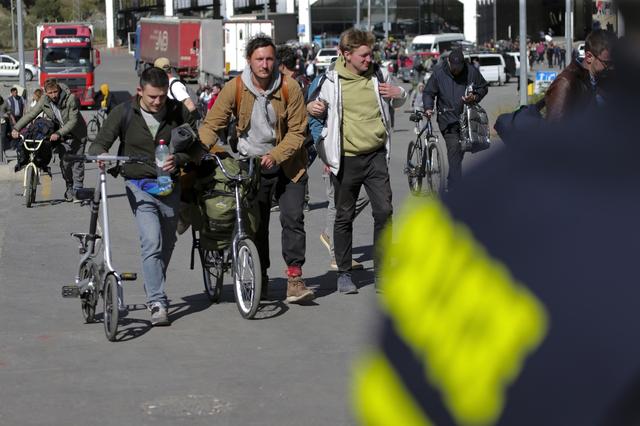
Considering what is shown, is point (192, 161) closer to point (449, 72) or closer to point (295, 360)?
point (295, 360)

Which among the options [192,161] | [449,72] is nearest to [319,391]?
[192,161]

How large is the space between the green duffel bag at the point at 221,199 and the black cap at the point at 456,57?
5.80m

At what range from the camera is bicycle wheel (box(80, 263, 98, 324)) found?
839 centimetres

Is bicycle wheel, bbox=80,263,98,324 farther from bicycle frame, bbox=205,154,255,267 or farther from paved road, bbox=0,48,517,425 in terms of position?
bicycle frame, bbox=205,154,255,267

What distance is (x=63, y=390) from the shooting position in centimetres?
678

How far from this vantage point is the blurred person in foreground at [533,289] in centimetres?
102

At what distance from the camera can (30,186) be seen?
16812 millimetres

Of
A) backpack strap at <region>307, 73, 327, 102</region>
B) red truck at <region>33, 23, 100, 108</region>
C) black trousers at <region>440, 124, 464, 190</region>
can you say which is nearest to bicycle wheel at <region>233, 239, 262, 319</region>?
backpack strap at <region>307, 73, 327, 102</region>

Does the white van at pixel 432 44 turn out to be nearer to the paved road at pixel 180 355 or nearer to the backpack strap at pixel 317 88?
the paved road at pixel 180 355

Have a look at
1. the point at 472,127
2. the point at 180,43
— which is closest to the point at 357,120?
the point at 472,127

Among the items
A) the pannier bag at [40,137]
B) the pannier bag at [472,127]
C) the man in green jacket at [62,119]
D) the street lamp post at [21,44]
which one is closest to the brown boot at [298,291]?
the pannier bag at [472,127]

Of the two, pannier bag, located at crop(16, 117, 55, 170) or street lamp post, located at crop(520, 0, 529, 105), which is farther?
street lamp post, located at crop(520, 0, 529, 105)

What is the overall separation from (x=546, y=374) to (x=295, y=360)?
20.9ft

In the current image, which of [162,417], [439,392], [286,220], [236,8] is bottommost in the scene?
[162,417]
